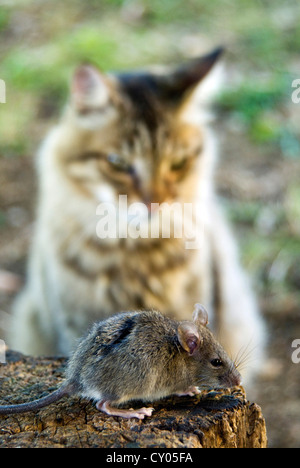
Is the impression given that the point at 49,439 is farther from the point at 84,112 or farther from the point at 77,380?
the point at 84,112

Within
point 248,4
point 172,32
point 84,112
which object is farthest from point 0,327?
point 248,4

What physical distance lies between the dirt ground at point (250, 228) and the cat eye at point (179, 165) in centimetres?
152

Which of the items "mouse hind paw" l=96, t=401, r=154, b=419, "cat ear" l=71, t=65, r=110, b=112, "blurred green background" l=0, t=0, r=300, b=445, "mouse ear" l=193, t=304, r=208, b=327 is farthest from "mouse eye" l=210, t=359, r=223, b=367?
"blurred green background" l=0, t=0, r=300, b=445

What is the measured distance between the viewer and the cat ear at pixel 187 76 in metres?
3.56

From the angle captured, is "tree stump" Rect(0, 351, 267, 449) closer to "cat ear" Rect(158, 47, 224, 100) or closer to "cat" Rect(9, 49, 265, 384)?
"cat" Rect(9, 49, 265, 384)

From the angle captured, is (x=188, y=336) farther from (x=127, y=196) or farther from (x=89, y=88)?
(x=89, y=88)

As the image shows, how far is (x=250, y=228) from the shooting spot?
550 centimetres

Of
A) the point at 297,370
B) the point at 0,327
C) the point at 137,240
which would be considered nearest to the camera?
the point at 137,240

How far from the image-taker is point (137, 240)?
3.86 metres

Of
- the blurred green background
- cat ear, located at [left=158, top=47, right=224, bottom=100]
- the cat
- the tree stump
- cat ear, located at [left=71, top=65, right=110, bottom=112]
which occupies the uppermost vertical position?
the blurred green background

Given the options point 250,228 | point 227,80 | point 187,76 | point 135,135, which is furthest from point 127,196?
point 227,80

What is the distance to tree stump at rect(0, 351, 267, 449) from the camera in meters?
1.79

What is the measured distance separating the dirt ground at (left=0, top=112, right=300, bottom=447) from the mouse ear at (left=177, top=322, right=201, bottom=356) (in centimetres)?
218

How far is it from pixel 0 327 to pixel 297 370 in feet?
6.62
